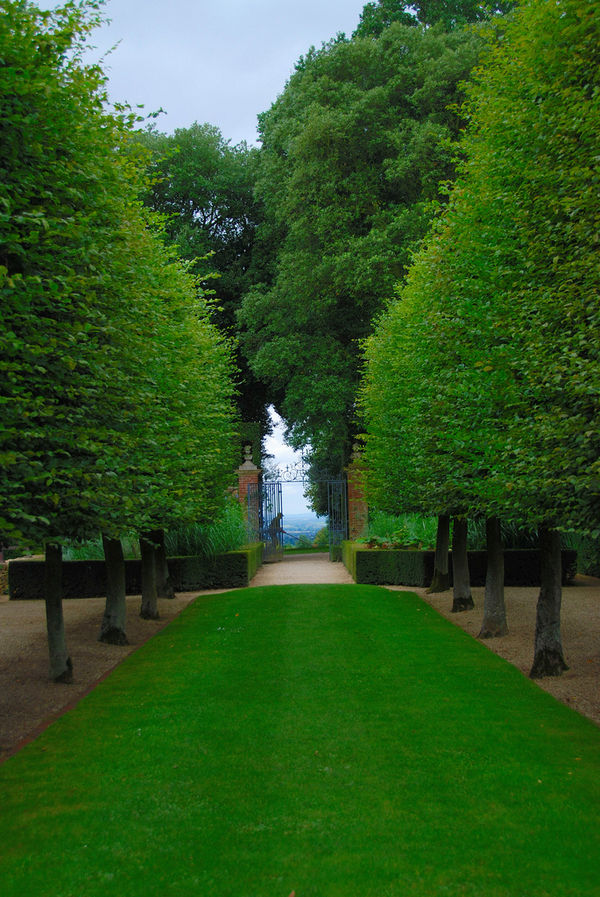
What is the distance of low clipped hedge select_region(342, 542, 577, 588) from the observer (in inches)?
733

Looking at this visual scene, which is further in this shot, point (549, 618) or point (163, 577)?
point (163, 577)

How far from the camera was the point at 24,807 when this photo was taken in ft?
18.0

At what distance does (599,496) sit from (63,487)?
5289 mm

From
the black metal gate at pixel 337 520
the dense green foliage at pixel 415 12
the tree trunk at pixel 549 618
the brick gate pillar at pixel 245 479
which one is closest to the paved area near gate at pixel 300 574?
the black metal gate at pixel 337 520

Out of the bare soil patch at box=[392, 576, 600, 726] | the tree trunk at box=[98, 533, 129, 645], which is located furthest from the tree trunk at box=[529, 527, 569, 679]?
the tree trunk at box=[98, 533, 129, 645]

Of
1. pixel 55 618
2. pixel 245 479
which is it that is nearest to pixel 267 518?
pixel 245 479

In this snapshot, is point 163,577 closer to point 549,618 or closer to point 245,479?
point 245,479

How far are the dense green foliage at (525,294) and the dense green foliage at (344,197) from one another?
14.5 m

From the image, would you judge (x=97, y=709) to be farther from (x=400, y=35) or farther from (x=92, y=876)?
(x=400, y=35)

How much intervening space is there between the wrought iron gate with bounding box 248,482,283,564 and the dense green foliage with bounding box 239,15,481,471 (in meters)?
3.06

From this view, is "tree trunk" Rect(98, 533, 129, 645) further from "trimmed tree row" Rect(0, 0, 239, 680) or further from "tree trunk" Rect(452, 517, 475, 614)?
"tree trunk" Rect(452, 517, 475, 614)

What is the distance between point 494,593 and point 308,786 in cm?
720

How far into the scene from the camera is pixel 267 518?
90.1 ft

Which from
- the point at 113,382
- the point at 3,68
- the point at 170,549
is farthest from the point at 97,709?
the point at 170,549
